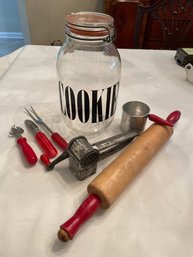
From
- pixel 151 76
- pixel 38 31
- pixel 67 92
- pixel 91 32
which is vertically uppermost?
pixel 91 32

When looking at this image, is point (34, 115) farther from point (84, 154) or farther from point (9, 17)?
point (9, 17)

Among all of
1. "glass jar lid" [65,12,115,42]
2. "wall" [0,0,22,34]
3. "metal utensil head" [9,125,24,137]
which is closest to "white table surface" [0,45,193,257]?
"metal utensil head" [9,125,24,137]

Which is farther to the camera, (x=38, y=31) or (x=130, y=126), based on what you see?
(x=38, y=31)

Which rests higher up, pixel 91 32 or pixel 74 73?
pixel 91 32

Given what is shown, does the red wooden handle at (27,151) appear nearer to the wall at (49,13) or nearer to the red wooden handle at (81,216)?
the red wooden handle at (81,216)

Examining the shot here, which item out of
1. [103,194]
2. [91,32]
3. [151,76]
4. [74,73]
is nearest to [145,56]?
[151,76]

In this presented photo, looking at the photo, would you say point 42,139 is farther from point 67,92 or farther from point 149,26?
point 149,26

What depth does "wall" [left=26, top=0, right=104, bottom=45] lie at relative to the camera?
1.66m

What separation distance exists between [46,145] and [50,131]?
0.05 meters

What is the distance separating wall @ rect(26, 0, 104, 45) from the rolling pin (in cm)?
157

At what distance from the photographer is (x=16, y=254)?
30cm

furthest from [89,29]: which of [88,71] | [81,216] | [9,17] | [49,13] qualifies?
[9,17]

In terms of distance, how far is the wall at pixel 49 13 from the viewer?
1658mm

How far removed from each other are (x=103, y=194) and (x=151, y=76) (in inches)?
19.9
